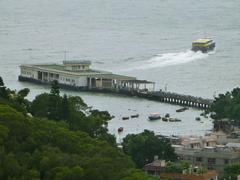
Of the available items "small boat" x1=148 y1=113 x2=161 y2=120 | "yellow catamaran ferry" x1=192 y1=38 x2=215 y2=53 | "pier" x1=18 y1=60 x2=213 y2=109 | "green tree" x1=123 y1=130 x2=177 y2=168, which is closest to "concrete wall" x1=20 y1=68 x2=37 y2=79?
"pier" x1=18 y1=60 x2=213 y2=109

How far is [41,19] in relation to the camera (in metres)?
A: 89.0

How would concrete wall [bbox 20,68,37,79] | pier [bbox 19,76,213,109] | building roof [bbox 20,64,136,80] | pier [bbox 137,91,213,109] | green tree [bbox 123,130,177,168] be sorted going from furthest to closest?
concrete wall [bbox 20,68,37,79], building roof [bbox 20,64,136,80], pier [bbox 19,76,213,109], pier [bbox 137,91,213,109], green tree [bbox 123,130,177,168]

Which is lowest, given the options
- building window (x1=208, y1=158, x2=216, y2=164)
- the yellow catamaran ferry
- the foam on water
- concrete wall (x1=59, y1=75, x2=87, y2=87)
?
building window (x1=208, y1=158, x2=216, y2=164)

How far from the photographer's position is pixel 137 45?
71.3 meters

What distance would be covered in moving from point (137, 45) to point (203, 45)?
4.43 meters

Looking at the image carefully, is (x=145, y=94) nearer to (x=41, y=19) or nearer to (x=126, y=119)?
(x=126, y=119)

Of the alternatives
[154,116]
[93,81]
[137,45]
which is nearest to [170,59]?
[137,45]

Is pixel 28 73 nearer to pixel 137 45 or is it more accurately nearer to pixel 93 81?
pixel 93 81

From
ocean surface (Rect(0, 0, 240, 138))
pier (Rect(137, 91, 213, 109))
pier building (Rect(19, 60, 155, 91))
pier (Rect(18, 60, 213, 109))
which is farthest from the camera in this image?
pier building (Rect(19, 60, 155, 91))

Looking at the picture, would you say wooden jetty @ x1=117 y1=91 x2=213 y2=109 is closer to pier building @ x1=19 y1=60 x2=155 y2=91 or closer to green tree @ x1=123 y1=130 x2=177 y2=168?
pier building @ x1=19 y1=60 x2=155 y2=91

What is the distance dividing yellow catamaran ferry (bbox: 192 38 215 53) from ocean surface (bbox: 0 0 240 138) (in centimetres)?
36

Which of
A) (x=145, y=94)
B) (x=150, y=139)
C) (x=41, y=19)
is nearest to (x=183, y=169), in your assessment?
(x=150, y=139)

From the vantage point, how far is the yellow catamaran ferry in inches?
2683

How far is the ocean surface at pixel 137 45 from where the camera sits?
52.5m
